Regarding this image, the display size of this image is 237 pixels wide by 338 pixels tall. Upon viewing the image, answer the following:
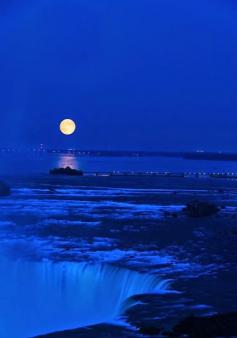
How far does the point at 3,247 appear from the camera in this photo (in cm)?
2562

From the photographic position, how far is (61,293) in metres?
20.4

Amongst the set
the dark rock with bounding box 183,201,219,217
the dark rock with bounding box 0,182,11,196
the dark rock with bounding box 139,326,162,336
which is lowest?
the dark rock with bounding box 139,326,162,336

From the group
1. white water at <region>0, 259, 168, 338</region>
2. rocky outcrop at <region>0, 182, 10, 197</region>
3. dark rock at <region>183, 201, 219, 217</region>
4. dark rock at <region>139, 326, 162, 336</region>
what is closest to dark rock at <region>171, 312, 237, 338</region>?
dark rock at <region>139, 326, 162, 336</region>

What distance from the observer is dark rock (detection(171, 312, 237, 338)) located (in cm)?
1348

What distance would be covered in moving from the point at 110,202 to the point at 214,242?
20175 millimetres

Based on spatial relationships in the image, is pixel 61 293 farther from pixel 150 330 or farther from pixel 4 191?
pixel 4 191

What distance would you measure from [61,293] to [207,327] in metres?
7.67

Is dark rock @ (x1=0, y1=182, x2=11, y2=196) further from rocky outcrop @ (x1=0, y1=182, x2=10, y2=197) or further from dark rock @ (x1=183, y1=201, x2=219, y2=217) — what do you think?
dark rock @ (x1=183, y1=201, x2=219, y2=217)

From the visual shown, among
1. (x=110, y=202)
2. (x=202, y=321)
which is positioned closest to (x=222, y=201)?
(x=110, y=202)

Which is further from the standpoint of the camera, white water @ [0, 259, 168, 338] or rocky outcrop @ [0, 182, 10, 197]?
rocky outcrop @ [0, 182, 10, 197]

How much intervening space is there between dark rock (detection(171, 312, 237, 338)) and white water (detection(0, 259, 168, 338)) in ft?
13.3

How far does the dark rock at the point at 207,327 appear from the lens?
13477 mm

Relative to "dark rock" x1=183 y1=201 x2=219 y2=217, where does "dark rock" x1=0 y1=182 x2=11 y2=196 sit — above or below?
above

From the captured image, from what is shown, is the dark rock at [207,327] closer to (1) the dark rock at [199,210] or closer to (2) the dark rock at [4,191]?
(1) the dark rock at [199,210]
